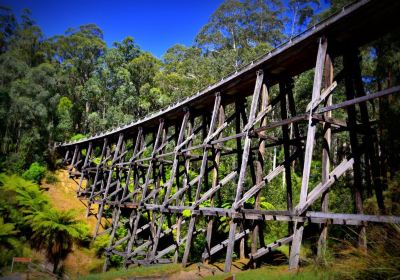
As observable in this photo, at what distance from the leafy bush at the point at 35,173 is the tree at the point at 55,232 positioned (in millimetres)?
9490

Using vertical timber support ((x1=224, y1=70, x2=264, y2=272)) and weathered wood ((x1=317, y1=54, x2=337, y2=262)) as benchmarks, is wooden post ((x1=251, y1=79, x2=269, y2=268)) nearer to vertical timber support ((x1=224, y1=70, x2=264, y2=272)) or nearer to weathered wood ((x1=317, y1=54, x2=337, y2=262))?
vertical timber support ((x1=224, y1=70, x2=264, y2=272))

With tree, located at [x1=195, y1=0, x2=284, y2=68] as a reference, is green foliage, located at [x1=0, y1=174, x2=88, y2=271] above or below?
below

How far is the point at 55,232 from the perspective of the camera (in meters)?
12.2

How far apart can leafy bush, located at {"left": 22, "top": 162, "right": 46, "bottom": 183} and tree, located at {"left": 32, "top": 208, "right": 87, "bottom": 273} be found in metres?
9.49

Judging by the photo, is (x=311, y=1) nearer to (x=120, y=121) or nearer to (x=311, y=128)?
(x=120, y=121)

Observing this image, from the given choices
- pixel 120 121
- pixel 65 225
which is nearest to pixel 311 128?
pixel 65 225

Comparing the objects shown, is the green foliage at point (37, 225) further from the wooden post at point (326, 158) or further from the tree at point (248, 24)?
the tree at point (248, 24)

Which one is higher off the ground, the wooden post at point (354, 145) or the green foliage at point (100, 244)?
the wooden post at point (354, 145)

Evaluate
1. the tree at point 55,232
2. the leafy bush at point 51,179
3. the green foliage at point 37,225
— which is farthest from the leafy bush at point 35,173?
the tree at point 55,232

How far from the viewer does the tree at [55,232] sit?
39.7 feet

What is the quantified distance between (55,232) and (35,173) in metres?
11.0

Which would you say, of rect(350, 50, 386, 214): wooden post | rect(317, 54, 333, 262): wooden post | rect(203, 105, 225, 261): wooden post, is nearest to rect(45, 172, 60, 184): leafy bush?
rect(203, 105, 225, 261): wooden post

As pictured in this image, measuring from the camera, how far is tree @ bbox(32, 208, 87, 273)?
1209cm

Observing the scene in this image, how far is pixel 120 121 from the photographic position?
101 feet
